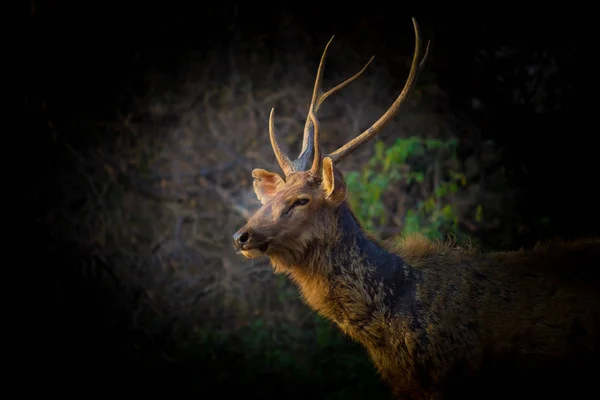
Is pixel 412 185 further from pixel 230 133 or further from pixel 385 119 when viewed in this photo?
pixel 385 119

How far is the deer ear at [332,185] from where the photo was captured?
10.0ft

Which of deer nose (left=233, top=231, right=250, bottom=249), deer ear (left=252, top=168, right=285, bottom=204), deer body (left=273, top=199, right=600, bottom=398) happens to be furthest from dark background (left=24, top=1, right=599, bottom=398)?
deer nose (left=233, top=231, right=250, bottom=249)

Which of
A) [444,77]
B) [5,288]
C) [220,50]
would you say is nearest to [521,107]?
[444,77]

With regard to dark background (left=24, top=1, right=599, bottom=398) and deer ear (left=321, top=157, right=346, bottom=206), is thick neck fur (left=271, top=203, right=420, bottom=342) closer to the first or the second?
deer ear (left=321, top=157, right=346, bottom=206)

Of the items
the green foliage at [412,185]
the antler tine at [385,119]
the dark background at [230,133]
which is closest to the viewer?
the antler tine at [385,119]

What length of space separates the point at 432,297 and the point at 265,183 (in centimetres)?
105

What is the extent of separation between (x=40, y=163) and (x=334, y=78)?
298 cm

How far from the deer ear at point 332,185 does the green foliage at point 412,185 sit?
1.77 m

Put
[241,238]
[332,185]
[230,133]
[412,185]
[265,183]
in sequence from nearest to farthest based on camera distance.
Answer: [241,238] → [332,185] → [265,183] → [412,185] → [230,133]

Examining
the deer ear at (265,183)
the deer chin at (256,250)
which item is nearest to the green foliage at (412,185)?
the deer ear at (265,183)

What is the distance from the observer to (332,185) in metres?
3.09

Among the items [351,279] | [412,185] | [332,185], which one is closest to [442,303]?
[351,279]

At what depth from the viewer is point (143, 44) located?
648 cm

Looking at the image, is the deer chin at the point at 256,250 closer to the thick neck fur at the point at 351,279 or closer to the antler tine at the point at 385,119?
the thick neck fur at the point at 351,279
